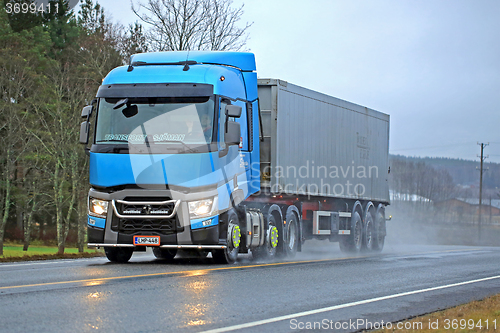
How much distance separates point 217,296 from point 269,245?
→ 743 cm

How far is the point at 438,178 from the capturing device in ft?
458

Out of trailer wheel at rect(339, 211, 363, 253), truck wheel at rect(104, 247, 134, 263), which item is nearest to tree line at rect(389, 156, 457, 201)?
trailer wheel at rect(339, 211, 363, 253)

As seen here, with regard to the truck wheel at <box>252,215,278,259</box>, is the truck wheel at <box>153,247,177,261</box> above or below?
below

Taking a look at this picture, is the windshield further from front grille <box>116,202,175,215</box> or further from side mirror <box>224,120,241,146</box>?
front grille <box>116,202,175,215</box>

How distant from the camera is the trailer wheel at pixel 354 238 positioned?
838 inches

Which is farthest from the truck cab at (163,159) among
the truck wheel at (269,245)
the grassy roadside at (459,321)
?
the grassy roadside at (459,321)

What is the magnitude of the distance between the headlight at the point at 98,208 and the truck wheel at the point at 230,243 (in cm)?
227

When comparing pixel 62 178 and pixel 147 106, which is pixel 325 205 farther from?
pixel 62 178

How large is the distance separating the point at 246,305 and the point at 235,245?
18.5ft

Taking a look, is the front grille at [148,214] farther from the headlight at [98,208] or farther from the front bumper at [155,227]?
the headlight at [98,208]

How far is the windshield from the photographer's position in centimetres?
1246

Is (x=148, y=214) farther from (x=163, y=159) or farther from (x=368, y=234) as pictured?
(x=368, y=234)

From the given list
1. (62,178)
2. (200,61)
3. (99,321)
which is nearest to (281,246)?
(200,61)

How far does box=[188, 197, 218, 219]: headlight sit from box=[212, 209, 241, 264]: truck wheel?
70 cm
